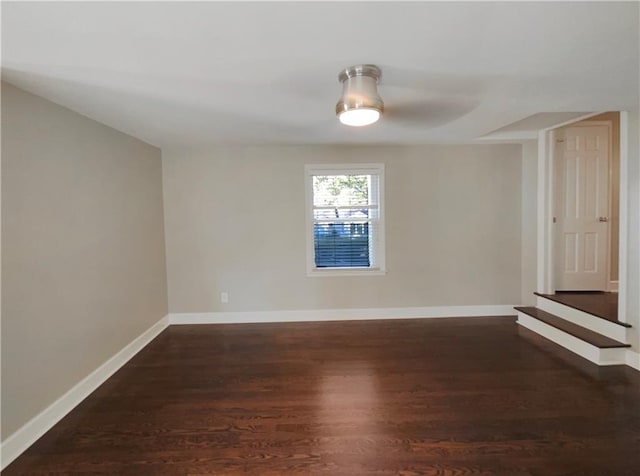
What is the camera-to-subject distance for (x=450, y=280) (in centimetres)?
403

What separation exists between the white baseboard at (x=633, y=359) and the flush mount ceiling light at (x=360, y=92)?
3062mm

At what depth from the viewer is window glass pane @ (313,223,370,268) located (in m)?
4.05

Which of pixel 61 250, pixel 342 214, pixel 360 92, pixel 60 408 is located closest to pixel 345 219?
pixel 342 214

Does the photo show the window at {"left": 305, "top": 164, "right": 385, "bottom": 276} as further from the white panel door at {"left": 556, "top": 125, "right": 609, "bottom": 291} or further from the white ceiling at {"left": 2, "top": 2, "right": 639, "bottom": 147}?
the white panel door at {"left": 556, "top": 125, "right": 609, "bottom": 291}

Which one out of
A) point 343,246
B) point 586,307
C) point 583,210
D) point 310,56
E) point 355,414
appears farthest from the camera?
point 343,246

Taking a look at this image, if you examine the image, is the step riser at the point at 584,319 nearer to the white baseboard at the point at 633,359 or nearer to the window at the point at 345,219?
the white baseboard at the point at 633,359

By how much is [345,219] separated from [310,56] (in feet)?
8.40

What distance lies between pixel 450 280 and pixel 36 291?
13.4 feet

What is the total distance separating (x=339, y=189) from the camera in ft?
13.1

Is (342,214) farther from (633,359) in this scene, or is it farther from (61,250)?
(633,359)

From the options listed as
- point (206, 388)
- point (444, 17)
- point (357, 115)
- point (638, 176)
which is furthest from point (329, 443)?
point (638, 176)

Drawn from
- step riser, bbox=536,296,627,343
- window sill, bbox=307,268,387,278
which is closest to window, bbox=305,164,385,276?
window sill, bbox=307,268,387,278

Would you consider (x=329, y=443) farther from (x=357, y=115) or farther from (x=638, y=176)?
(x=638, y=176)

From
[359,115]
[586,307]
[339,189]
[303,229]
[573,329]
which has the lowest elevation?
[573,329]
